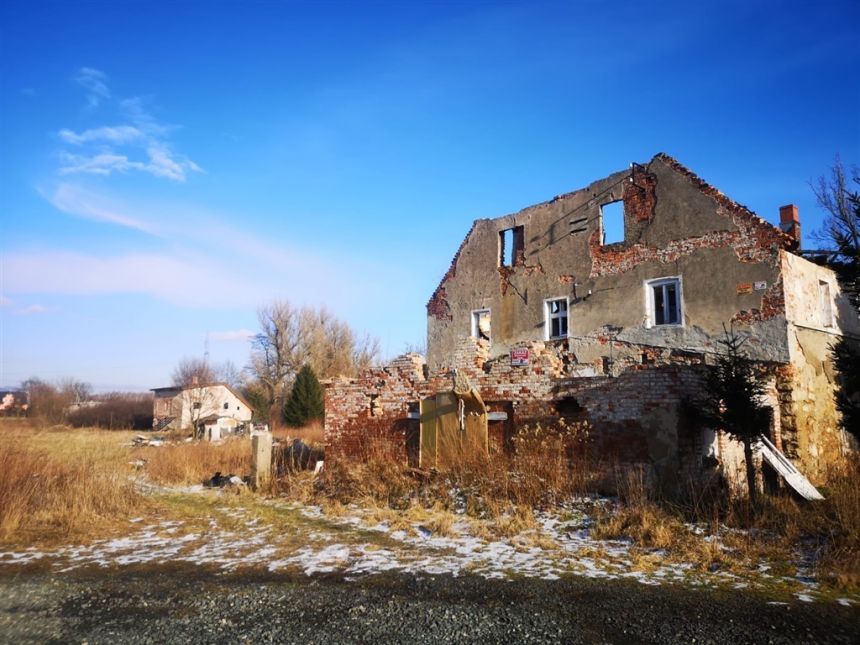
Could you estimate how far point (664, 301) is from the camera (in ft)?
53.5

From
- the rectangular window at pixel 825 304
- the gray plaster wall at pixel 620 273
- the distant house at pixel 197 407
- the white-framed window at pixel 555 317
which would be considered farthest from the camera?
the distant house at pixel 197 407

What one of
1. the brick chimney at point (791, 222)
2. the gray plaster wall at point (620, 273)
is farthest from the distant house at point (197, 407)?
the brick chimney at point (791, 222)

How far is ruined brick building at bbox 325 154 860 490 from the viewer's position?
34.7 ft

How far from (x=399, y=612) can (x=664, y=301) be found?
13.5m

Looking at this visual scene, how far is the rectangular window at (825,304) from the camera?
15.2 m

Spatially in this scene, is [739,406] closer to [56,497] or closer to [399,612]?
[399,612]

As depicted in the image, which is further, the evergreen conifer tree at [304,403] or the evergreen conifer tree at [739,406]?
the evergreen conifer tree at [304,403]

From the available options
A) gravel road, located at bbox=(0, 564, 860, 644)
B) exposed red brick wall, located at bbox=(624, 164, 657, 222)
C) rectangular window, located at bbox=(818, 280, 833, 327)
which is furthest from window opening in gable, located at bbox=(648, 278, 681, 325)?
gravel road, located at bbox=(0, 564, 860, 644)

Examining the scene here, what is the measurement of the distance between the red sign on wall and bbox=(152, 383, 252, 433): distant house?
32.1 metres

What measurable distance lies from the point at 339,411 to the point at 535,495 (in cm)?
600

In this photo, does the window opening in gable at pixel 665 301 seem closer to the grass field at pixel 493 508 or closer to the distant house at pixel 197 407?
the grass field at pixel 493 508

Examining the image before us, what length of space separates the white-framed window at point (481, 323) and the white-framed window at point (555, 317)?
88.9 inches

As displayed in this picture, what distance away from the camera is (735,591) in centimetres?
552

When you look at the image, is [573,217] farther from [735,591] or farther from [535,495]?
[735,591]
